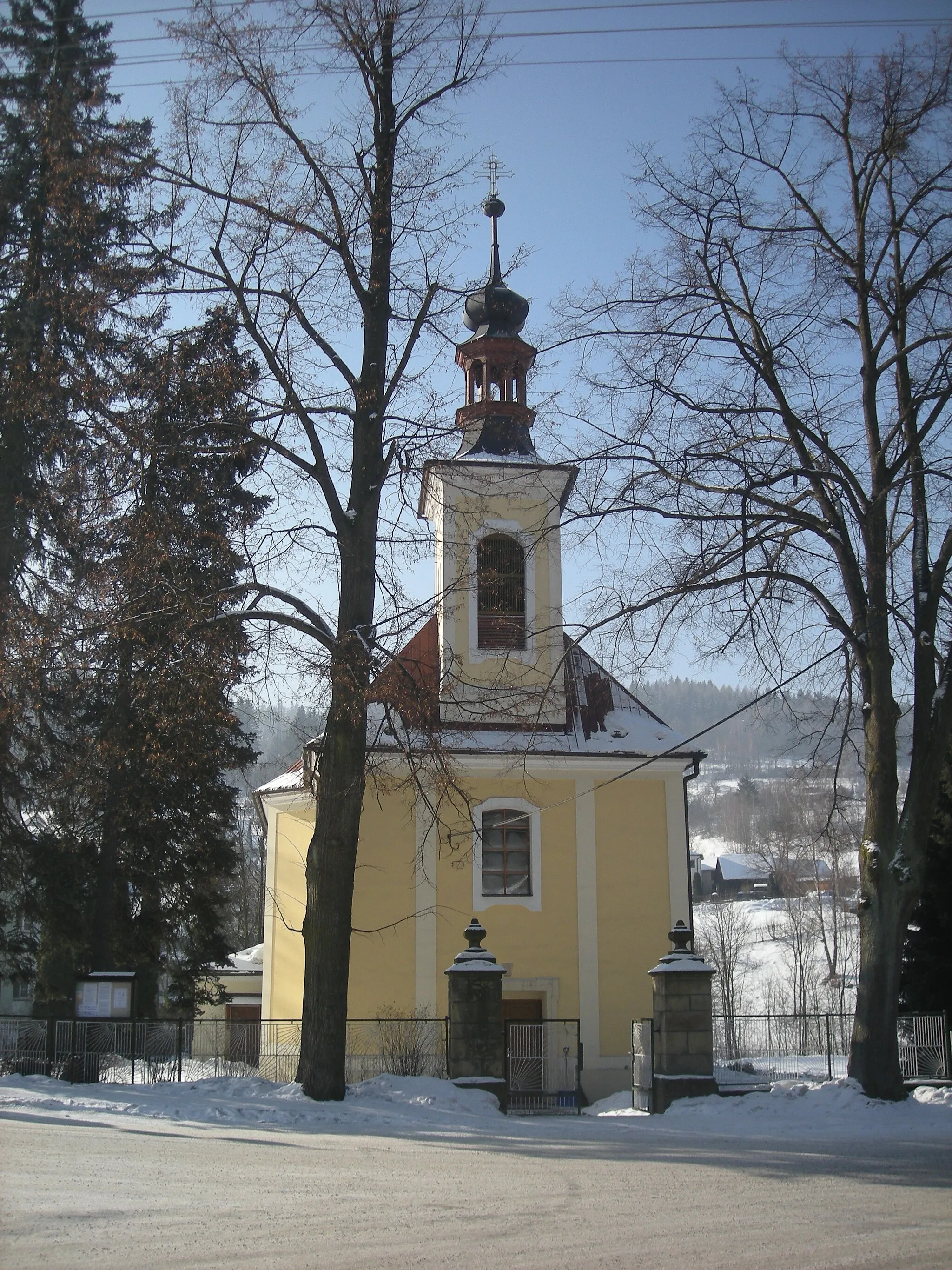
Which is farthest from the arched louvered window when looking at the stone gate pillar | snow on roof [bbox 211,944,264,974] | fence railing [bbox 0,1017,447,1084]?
snow on roof [bbox 211,944,264,974]

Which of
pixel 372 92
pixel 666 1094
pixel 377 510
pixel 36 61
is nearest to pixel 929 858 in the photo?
pixel 666 1094

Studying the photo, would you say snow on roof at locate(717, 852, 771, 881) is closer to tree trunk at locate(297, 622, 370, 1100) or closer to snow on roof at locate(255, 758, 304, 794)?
snow on roof at locate(255, 758, 304, 794)

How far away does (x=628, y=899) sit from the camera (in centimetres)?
2088

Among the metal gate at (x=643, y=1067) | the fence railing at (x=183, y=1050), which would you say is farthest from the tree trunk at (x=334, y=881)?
the metal gate at (x=643, y=1067)

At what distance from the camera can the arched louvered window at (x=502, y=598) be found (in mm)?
22609

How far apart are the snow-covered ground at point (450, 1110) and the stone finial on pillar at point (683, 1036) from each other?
0.26 metres

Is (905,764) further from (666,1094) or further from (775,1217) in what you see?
(775,1217)

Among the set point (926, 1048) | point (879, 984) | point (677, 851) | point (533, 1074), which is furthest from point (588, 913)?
point (879, 984)

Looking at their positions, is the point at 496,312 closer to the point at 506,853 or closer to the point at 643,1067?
the point at 506,853

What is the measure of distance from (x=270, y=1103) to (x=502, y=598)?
11945 millimetres

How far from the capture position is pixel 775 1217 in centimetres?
728

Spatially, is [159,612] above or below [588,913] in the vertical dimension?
above

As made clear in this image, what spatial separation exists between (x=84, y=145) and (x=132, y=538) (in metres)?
5.13

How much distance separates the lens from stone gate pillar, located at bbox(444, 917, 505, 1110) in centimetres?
1383
